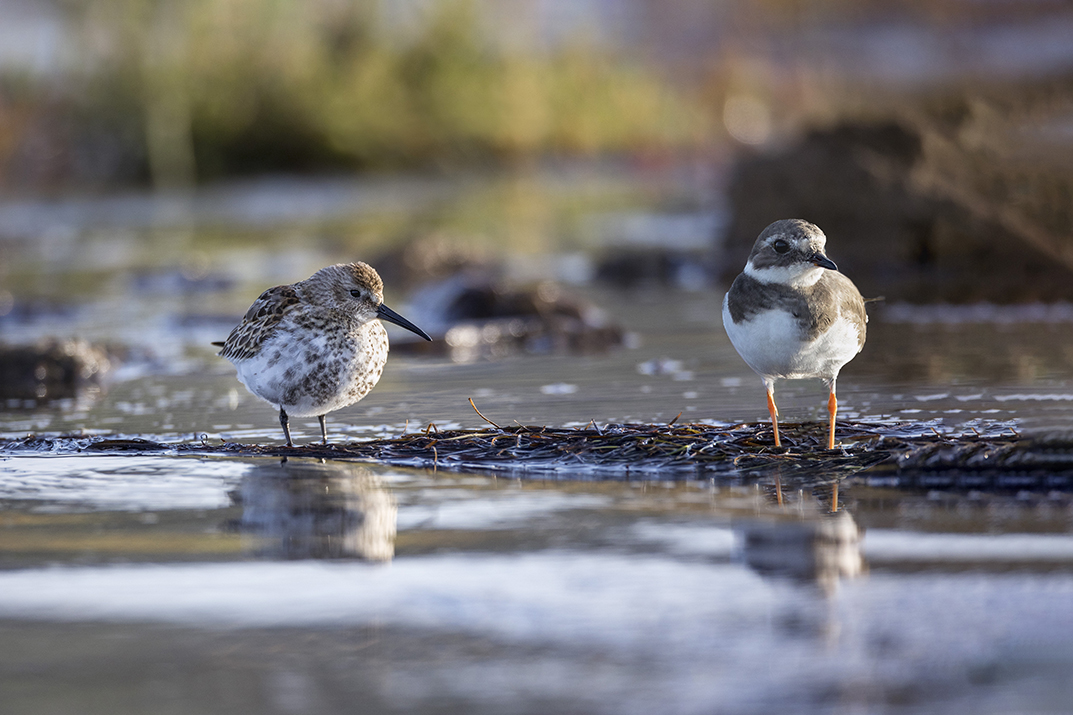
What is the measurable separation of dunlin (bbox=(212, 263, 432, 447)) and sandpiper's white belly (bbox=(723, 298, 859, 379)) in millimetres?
1661

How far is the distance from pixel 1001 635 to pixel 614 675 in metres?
0.99

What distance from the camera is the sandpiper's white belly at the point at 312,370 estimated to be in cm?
559

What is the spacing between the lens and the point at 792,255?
5.13 m

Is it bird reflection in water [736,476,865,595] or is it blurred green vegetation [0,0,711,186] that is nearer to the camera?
bird reflection in water [736,476,865,595]

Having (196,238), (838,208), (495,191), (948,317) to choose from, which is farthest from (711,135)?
(948,317)

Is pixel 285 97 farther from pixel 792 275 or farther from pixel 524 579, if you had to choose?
pixel 524 579

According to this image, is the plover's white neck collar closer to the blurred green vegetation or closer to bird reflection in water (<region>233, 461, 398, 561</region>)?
bird reflection in water (<region>233, 461, 398, 561</region>)

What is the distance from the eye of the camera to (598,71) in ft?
134

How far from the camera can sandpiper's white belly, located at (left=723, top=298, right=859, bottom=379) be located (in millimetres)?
5082

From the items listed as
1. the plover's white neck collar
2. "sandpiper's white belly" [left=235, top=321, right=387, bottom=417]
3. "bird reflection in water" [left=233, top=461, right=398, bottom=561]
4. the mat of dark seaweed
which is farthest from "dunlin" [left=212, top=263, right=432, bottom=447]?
the plover's white neck collar

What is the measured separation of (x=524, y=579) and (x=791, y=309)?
1.92m

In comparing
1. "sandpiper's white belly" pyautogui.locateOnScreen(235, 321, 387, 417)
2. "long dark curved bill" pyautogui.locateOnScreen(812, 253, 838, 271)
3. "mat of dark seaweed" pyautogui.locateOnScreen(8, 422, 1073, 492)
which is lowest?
"mat of dark seaweed" pyautogui.locateOnScreen(8, 422, 1073, 492)

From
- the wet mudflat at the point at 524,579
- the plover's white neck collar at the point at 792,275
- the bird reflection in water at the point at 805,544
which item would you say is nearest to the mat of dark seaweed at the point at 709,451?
the wet mudflat at the point at 524,579

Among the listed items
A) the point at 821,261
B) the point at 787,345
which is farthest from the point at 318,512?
the point at 821,261
